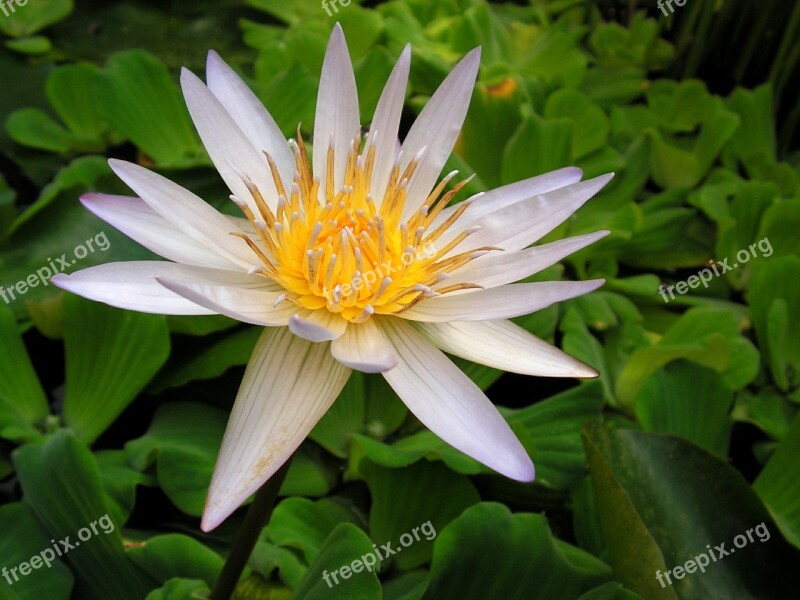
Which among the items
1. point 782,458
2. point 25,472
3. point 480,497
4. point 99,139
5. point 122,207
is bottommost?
point 782,458

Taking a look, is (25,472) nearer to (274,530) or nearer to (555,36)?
(274,530)

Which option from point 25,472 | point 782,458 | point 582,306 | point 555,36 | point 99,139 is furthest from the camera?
point 555,36

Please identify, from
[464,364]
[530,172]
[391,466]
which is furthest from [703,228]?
[391,466]

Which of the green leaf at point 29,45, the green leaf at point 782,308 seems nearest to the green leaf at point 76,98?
the green leaf at point 29,45

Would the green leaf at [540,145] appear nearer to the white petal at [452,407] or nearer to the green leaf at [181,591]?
the white petal at [452,407]

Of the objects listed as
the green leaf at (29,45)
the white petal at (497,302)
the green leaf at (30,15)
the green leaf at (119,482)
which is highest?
the green leaf at (30,15)

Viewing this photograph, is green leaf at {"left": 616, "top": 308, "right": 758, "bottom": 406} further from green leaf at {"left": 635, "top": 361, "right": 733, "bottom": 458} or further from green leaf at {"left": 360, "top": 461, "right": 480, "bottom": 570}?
green leaf at {"left": 360, "top": 461, "right": 480, "bottom": 570}
